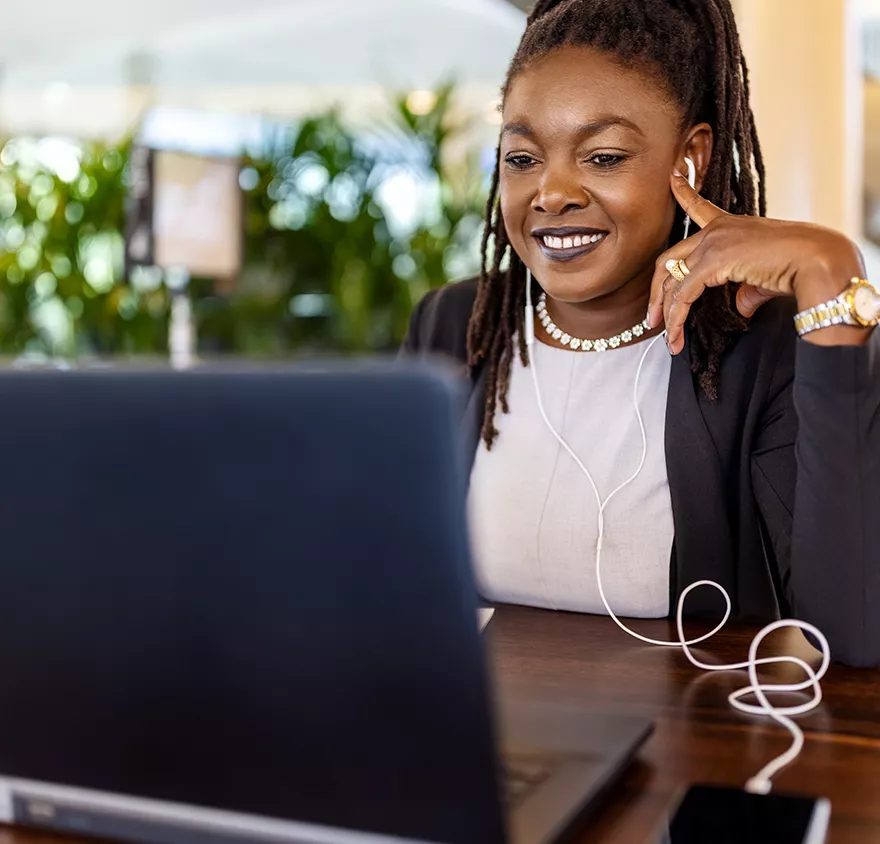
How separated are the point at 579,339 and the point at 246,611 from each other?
1.10 m

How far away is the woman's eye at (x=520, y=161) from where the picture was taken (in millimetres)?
1497

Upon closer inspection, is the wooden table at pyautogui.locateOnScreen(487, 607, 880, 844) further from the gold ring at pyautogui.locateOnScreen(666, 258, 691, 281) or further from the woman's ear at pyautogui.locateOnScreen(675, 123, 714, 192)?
the woman's ear at pyautogui.locateOnScreen(675, 123, 714, 192)

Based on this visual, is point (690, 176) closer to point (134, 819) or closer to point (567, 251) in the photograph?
point (567, 251)

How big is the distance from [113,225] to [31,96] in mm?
4261

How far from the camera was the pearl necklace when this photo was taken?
5.23 feet

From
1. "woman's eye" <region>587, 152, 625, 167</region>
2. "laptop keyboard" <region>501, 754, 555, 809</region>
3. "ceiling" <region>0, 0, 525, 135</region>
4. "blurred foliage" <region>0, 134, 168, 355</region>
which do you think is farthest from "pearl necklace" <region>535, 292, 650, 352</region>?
"ceiling" <region>0, 0, 525, 135</region>

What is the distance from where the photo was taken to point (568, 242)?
150cm

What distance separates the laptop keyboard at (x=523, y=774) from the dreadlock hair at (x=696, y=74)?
76 centimetres

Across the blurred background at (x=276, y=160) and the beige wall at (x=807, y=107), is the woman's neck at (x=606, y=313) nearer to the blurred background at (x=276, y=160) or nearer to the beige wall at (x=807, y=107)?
the blurred background at (x=276, y=160)

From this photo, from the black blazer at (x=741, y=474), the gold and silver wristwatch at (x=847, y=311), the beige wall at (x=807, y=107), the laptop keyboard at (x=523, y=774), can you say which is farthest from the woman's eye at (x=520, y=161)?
the beige wall at (x=807, y=107)

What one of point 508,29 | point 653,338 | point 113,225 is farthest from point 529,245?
point 508,29

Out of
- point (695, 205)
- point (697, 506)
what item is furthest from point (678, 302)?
point (697, 506)

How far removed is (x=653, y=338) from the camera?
157cm

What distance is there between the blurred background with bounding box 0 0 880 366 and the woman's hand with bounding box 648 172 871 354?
0.65 meters
